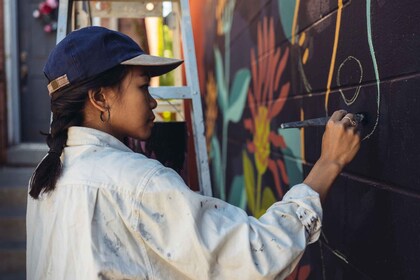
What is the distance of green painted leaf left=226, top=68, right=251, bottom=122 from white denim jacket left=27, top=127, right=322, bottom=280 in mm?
2445

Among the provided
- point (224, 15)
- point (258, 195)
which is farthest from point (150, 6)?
point (224, 15)

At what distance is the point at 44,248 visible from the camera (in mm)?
1691

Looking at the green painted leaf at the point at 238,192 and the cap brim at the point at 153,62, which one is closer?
the cap brim at the point at 153,62

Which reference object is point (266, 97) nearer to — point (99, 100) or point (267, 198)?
point (267, 198)

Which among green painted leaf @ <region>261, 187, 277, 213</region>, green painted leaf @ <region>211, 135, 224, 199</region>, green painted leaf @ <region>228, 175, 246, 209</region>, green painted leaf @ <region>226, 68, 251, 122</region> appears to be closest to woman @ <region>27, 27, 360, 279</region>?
green painted leaf @ <region>261, 187, 277, 213</region>

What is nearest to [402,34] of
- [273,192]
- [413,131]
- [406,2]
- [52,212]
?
[406,2]

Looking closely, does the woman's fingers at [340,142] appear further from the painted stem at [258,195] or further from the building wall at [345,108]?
the painted stem at [258,195]

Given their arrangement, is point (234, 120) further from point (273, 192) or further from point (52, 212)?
point (52, 212)

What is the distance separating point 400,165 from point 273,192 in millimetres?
1600

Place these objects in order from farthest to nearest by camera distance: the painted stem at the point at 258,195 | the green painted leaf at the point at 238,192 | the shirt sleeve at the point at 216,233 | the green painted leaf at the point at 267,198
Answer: the green painted leaf at the point at 238,192, the painted stem at the point at 258,195, the green painted leaf at the point at 267,198, the shirt sleeve at the point at 216,233

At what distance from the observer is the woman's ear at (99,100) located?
1691 millimetres

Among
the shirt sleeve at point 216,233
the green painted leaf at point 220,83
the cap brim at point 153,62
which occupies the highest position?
the green painted leaf at point 220,83

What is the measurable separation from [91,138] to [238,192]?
2.90 meters

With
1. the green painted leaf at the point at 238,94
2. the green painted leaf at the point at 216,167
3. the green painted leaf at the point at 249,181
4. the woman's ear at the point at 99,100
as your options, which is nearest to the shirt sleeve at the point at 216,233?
the woman's ear at the point at 99,100
